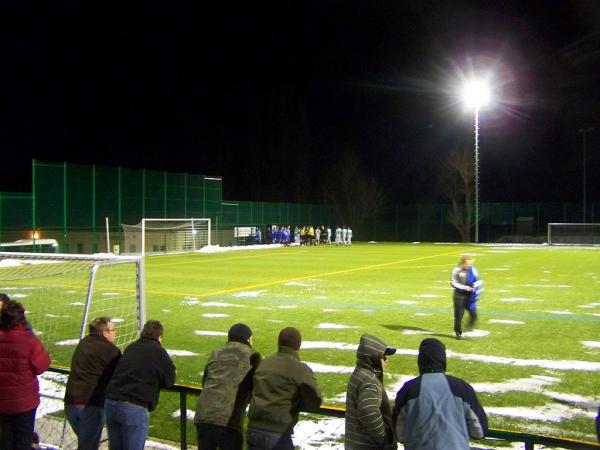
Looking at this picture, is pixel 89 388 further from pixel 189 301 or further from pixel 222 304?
pixel 189 301

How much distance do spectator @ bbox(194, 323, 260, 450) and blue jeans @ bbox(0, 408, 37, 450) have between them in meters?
1.53

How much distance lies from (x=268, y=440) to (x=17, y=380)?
2.21 meters

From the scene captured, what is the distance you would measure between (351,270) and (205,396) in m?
21.1

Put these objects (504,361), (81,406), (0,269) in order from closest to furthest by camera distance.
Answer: (81,406)
(504,361)
(0,269)

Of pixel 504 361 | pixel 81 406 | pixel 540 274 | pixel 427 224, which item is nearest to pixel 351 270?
pixel 540 274

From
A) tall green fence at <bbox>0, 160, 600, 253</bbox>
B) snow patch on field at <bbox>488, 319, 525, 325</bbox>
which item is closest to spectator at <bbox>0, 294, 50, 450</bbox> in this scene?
snow patch on field at <bbox>488, 319, 525, 325</bbox>

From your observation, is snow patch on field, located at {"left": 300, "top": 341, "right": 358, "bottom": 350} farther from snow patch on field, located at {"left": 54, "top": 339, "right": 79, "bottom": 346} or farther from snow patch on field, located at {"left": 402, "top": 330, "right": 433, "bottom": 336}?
snow patch on field, located at {"left": 54, "top": 339, "right": 79, "bottom": 346}

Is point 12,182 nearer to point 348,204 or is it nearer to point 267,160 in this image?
point 267,160

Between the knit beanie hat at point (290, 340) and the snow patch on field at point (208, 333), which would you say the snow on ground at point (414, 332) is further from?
the knit beanie hat at point (290, 340)

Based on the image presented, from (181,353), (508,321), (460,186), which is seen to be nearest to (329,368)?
(181,353)

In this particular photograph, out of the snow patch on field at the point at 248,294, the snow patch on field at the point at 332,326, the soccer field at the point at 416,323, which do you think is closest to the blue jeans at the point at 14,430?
the soccer field at the point at 416,323

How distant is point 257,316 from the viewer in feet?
44.3

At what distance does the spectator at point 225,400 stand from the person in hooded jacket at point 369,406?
2.96 feet

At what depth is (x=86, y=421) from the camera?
501 cm
